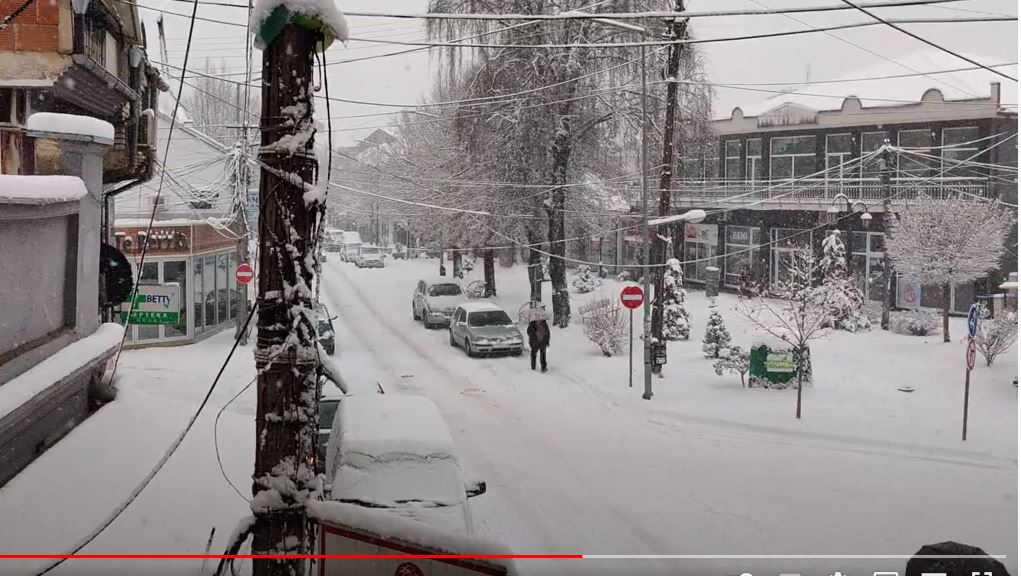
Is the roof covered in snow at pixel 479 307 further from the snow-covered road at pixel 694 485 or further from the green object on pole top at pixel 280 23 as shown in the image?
the green object on pole top at pixel 280 23

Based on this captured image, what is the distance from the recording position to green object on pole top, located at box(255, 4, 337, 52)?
454 cm

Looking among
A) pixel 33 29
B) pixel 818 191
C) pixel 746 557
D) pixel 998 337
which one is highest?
pixel 818 191

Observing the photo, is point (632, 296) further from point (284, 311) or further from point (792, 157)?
point (792, 157)

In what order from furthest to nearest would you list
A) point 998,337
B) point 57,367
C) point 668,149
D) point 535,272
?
point 535,272
point 668,149
point 998,337
point 57,367

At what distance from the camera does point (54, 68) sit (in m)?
8.30

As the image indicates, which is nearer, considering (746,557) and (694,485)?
A: (746,557)

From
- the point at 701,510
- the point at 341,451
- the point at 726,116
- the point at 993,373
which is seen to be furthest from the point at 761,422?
the point at 726,116

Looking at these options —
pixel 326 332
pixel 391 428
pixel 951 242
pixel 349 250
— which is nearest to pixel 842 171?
pixel 951 242

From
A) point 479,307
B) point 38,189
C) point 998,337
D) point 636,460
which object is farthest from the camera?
point 479,307

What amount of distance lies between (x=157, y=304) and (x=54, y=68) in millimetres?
4450

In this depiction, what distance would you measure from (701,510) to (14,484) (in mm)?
7139

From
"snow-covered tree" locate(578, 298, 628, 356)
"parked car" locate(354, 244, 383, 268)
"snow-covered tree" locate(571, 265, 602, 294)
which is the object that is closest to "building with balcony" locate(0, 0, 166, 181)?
"snow-covered tree" locate(578, 298, 628, 356)

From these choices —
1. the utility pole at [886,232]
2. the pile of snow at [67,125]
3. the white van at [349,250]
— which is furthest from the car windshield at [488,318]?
the white van at [349,250]

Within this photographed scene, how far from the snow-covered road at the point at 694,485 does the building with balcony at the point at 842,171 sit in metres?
10.8
